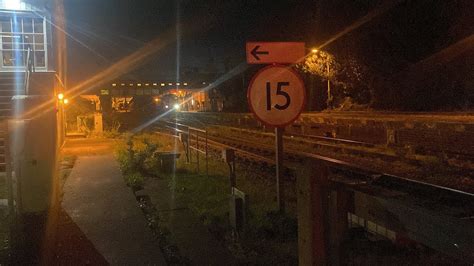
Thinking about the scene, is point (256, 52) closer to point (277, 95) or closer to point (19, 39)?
point (277, 95)

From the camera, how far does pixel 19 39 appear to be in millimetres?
15305

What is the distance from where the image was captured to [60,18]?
17781mm

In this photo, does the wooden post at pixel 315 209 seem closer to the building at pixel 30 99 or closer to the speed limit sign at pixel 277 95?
the speed limit sign at pixel 277 95

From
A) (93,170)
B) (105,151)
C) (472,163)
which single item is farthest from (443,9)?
(93,170)

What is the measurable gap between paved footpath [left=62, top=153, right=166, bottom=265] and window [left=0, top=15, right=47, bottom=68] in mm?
6861

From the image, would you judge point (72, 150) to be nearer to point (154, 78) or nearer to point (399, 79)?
point (399, 79)

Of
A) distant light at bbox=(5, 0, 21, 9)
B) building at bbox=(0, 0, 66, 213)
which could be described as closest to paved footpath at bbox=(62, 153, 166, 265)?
building at bbox=(0, 0, 66, 213)

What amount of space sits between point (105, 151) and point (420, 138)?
996cm

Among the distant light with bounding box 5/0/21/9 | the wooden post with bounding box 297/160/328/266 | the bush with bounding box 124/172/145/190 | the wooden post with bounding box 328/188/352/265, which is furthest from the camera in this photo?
the distant light with bounding box 5/0/21/9

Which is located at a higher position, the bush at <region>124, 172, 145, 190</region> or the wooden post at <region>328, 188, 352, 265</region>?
the wooden post at <region>328, 188, 352, 265</region>

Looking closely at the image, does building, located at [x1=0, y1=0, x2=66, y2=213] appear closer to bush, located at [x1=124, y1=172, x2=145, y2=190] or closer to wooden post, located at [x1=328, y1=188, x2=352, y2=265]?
bush, located at [x1=124, y1=172, x2=145, y2=190]

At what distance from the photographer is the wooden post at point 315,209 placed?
2.98 meters

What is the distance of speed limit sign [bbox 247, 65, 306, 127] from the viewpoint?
5227 mm

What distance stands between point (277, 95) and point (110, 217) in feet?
10.1
